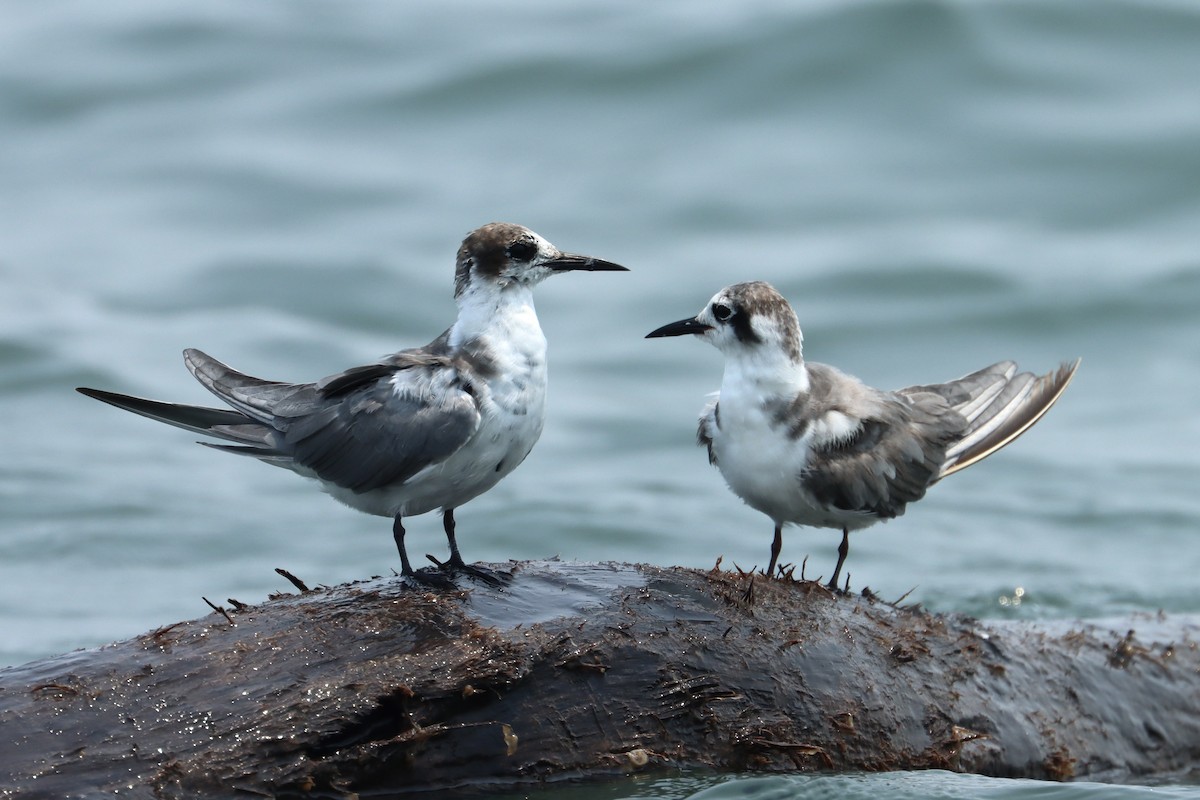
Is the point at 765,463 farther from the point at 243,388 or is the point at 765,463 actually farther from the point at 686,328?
the point at 243,388

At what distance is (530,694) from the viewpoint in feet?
19.4

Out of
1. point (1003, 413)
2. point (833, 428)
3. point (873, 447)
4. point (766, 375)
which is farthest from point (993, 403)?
point (766, 375)

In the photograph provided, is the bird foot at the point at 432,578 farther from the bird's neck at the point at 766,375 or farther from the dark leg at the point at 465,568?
the bird's neck at the point at 766,375

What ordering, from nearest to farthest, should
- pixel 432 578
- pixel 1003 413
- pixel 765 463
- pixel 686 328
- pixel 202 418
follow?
1. pixel 432 578
2. pixel 202 418
3. pixel 765 463
4. pixel 686 328
5. pixel 1003 413

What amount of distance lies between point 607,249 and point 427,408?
11.9 metres

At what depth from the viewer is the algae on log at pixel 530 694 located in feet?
18.1

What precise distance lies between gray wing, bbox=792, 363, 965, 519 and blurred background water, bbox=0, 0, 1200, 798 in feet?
12.9

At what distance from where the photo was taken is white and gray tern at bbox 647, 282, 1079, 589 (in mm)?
7656

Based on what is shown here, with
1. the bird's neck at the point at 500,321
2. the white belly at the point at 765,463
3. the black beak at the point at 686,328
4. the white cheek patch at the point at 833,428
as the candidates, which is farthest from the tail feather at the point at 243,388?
the white cheek patch at the point at 833,428

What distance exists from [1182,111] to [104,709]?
61.1 ft

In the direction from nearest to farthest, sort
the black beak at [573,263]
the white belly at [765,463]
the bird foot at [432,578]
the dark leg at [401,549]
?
the bird foot at [432,578] → the dark leg at [401,549] → the black beak at [573,263] → the white belly at [765,463]

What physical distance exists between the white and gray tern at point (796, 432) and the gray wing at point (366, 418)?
163cm

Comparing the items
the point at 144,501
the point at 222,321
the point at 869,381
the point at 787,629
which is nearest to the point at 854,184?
the point at 869,381

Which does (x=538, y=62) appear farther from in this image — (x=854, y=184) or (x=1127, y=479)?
(x=1127, y=479)
